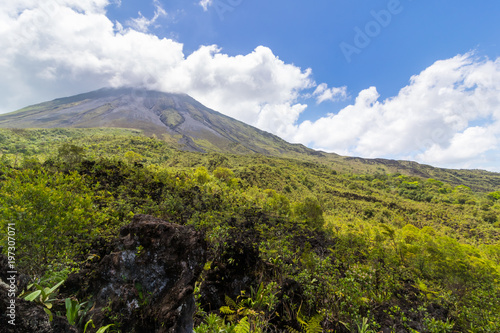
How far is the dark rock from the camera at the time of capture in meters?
4.05

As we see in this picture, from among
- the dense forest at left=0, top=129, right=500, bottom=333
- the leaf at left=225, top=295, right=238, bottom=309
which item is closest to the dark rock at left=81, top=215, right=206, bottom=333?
the dense forest at left=0, top=129, right=500, bottom=333

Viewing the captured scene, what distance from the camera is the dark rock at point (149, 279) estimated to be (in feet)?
13.3

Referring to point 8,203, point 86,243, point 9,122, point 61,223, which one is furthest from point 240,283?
point 9,122

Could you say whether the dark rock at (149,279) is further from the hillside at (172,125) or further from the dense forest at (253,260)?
the hillside at (172,125)

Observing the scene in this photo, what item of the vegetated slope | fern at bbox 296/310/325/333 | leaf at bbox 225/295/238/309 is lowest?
leaf at bbox 225/295/238/309

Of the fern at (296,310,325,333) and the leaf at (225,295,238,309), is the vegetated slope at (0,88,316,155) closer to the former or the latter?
the leaf at (225,295,238,309)

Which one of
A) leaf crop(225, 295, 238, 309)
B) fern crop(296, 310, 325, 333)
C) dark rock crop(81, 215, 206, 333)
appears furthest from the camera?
leaf crop(225, 295, 238, 309)

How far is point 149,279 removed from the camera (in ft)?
14.9

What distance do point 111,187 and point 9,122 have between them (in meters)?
187

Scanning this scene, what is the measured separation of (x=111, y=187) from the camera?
37.5 ft

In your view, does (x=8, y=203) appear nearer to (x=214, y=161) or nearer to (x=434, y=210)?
(x=214, y=161)
